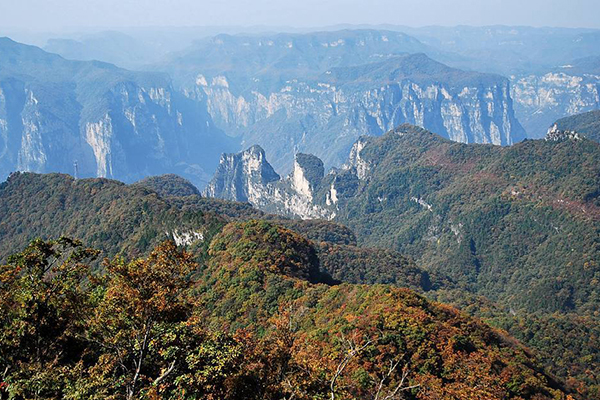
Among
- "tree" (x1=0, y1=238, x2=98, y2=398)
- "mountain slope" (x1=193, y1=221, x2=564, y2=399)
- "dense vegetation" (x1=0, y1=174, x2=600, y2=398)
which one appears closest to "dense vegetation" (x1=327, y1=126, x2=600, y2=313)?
"dense vegetation" (x1=0, y1=174, x2=600, y2=398)

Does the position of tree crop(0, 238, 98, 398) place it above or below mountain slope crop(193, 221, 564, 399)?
above

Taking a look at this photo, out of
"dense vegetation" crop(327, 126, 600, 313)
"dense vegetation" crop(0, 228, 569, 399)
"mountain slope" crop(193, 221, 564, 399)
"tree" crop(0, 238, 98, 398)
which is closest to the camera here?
"tree" crop(0, 238, 98, 398)

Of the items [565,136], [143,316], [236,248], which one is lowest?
[236,248]

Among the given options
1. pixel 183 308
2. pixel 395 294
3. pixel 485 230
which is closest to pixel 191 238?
pixel 395 294

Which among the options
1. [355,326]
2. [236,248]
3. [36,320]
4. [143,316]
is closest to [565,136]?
[236,248]

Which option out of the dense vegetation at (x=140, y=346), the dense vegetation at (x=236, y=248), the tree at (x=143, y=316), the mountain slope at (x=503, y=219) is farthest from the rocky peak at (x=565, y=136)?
the tree at (x=143, y=316)

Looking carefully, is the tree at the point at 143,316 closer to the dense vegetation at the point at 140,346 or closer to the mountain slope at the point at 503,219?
the dense vegetation at the point at 140,346

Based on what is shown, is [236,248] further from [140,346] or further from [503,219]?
[503,219]

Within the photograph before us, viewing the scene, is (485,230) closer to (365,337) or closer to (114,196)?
(114,196)

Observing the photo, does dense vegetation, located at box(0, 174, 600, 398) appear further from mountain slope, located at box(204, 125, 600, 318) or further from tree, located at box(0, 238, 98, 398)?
mountain slope, located at box(204, 125, 600, 318)

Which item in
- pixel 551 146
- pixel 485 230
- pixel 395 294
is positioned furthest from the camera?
pixel 551 146

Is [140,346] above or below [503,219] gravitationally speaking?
above
